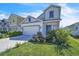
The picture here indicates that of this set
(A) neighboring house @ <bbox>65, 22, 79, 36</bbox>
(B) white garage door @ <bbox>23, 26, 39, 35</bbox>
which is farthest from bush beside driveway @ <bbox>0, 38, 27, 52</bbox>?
(A) neighboring house @ <bbox>65, 22, 79, 36</bbox>

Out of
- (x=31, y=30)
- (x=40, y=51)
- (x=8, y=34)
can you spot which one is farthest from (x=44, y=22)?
(x=8, y=34)

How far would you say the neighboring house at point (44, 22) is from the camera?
3725 mm

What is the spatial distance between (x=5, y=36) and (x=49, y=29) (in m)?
0.65

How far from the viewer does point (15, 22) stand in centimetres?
381

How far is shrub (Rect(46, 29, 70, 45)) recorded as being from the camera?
12.2 feet

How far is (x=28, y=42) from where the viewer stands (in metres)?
3.77

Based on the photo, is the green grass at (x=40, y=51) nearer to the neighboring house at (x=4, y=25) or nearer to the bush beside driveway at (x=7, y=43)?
the bush beside driveway at (x=7, y=43)

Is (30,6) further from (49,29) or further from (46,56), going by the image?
(46,56)

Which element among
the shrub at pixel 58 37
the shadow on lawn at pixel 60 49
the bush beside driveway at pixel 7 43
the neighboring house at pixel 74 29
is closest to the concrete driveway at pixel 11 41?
the bush beside driveway at pixel 7 43

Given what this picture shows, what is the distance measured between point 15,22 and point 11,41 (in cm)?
29

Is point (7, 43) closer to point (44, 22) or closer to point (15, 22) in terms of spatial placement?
point (15, 22)

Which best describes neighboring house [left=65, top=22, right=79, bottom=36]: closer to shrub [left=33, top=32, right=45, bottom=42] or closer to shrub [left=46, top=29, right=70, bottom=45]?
shrub [left=46, top=29, right=70, bottom=45]

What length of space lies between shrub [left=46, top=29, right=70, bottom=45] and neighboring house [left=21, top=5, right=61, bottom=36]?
0.07 metres

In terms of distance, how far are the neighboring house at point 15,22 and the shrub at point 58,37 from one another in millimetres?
459
